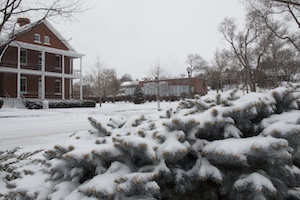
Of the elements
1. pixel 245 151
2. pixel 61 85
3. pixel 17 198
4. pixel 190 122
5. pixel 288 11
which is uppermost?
pixel 288 11

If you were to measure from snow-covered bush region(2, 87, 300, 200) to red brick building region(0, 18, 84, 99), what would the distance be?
23602mm

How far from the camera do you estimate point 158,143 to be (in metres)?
1.89

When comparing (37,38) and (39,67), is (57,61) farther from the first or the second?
(37,38)

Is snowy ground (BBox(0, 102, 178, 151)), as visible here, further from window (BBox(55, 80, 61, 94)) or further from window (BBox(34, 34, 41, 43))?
window (BBox(34, 34, 41, 43))

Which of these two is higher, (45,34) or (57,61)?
(45,34)

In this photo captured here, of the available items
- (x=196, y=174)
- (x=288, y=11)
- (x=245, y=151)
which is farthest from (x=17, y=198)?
(x=288, y=11)

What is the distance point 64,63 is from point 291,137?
104 ft

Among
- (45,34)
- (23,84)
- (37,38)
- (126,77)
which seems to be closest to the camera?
(23,84)

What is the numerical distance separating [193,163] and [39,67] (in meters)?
29.5

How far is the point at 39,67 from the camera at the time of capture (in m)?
27.6

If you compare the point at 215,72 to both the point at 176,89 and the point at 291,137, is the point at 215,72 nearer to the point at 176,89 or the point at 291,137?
the point at 176,89

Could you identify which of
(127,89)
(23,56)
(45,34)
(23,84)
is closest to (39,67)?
(23,56)

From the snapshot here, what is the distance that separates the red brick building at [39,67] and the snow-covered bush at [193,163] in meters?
23.6

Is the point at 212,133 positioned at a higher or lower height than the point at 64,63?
lower
